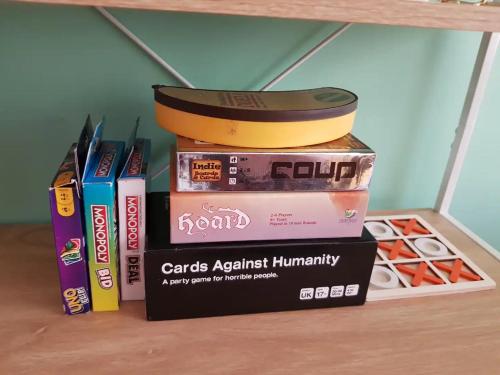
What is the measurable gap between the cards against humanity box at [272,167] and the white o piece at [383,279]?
0.61 ft

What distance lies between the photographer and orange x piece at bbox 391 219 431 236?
33.1 inches

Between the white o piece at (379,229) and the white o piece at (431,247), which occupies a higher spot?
the white o piece at (379,229)

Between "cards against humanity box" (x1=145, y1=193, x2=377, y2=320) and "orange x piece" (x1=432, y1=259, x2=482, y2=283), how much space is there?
19 centimetres

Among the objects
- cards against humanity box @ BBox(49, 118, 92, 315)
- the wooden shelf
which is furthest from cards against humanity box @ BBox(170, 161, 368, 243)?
the wooden shelf

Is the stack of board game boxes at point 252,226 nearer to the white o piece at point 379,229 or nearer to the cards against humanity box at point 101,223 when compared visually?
the cards against humanity box at point 101,223

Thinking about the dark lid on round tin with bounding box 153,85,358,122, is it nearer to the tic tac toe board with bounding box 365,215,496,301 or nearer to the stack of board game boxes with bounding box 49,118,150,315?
the stack of board game boxes with bounding box 49,118,150,315

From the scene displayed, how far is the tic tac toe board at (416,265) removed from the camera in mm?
677

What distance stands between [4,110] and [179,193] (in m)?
0.40

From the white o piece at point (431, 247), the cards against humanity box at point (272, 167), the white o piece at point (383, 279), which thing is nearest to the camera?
the cards against humanity box at point (272, 167)

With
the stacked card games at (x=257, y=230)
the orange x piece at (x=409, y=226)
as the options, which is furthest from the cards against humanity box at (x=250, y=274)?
the orange x piece at (x=409, y=226)

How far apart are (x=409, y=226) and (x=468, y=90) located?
11.7 inches

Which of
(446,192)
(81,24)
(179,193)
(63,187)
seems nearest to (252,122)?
(179,193)

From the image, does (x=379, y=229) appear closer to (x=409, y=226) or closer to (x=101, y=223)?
(x=409, y=226)

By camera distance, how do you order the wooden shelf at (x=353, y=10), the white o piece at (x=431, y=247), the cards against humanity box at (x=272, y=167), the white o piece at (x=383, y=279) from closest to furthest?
the wooden shelf at (x=353, y=10) < the cards against humanity box at (x=272, y=167) < the white o piece at (x=383, y=279) < the white o piece at (x=431, y=247)
